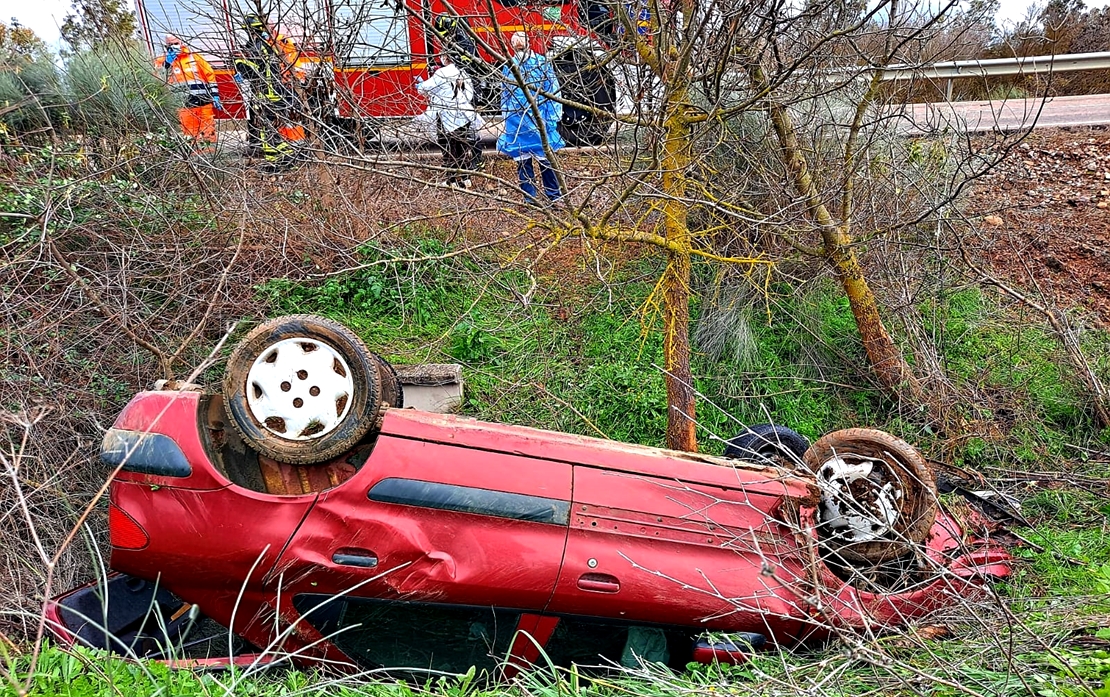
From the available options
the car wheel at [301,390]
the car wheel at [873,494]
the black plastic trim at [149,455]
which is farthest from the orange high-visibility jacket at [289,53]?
the car wheel at [873,494]

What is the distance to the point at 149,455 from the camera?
3033 mm

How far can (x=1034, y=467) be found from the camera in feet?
17.7

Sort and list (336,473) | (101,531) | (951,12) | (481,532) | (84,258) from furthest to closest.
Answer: (84,258) < (951,12) < (101,531) < (336,473) < (481,532)

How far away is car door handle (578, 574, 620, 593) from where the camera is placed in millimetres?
3061

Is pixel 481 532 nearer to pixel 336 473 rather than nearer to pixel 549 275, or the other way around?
pixel 336 473

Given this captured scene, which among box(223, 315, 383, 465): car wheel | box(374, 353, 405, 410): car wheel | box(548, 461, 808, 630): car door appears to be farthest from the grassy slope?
box(223, 315, 383, 465): car wheel

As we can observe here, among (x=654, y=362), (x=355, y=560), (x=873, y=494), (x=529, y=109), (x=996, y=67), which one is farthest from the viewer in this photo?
(x=996, y=67)

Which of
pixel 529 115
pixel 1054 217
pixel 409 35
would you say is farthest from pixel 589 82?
pixel 1054 217

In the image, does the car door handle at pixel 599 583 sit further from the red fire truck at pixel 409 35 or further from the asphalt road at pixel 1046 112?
the asphalt road at pixel 1046 112

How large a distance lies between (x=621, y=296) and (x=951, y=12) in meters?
3.27

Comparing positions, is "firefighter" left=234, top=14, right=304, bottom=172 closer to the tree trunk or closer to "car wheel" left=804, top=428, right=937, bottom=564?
the tree trunk

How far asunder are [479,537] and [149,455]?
56.4 inches

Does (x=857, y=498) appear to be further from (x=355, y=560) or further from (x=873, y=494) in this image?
(x=355, y=560)

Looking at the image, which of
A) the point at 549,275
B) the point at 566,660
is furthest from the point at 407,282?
the point at 566,660
